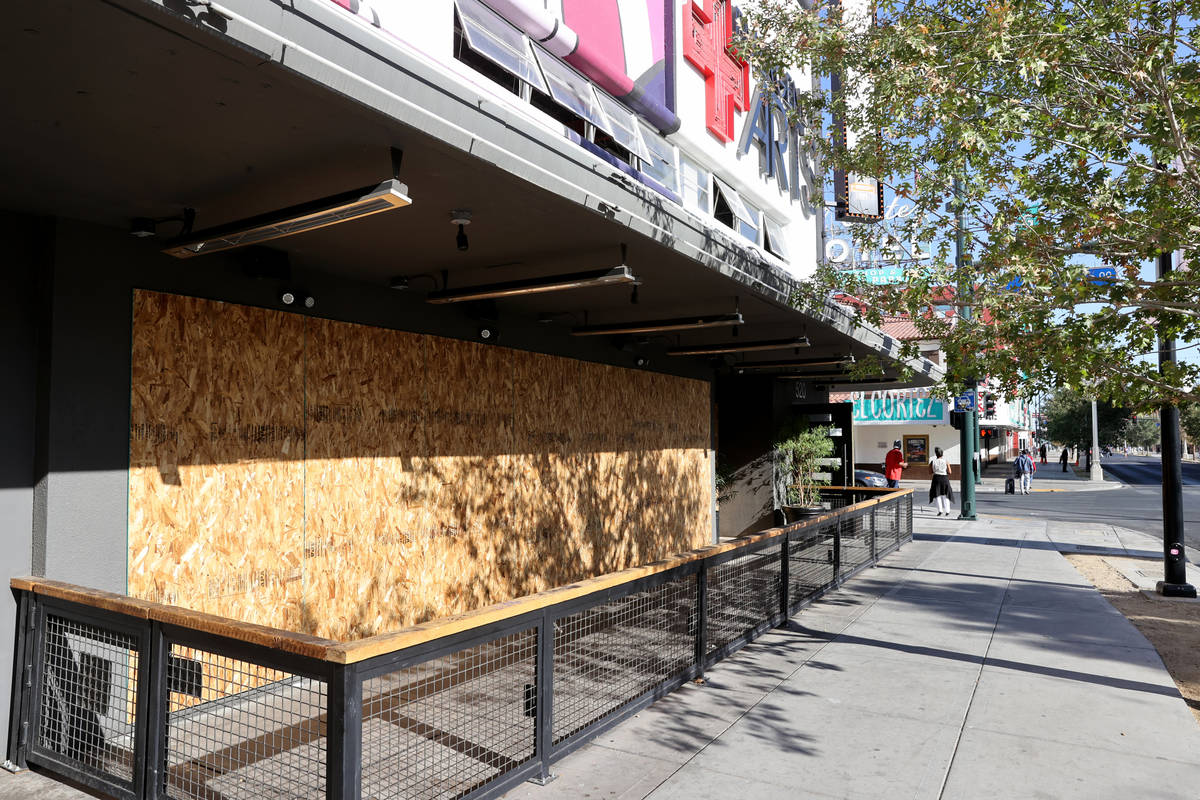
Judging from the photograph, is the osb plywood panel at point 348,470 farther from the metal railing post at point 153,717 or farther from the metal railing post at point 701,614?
the metal railing post at point 701,614

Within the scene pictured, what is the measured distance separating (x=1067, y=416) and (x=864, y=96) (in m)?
65.4

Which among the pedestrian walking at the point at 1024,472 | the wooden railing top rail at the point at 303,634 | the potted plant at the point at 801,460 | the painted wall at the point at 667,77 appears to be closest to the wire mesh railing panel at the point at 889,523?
the potted plant at the point at 801,460

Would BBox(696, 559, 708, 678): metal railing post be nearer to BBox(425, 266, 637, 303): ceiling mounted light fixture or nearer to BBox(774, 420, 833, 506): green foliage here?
BBox(425, 266, 637, 303): ceiling mounted light fixture

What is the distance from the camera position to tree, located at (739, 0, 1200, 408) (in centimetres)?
589

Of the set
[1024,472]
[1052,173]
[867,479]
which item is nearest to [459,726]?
[1052,173]

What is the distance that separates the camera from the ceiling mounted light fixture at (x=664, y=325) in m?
8.26

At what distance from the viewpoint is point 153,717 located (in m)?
3.89

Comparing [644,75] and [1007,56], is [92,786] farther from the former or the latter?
[644,75]

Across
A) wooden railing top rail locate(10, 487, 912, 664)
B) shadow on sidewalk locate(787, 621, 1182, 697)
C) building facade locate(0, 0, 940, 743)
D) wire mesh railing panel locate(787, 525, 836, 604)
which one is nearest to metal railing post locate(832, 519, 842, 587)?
wire mesh railing panel locate(787, 525, 836, 604)

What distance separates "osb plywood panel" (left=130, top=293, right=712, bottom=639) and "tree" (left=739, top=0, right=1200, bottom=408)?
424cm

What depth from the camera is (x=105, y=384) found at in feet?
16.6

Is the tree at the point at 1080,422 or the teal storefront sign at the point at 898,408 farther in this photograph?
the tree at the point at 1080,422

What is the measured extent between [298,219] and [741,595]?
4.96 meters

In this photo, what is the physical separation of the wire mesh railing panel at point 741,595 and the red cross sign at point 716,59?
8085 mm
